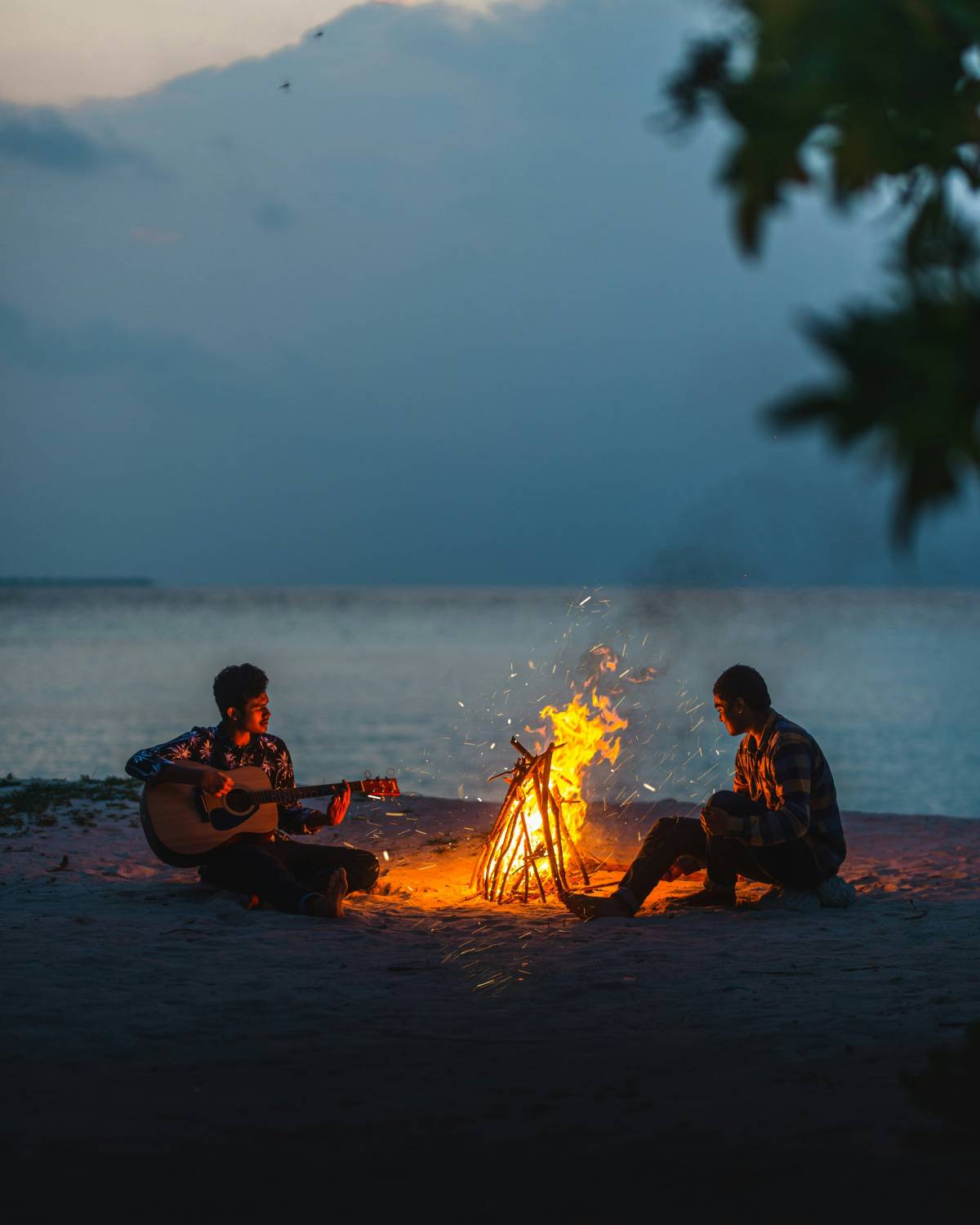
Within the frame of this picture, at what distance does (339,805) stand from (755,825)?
2555 millimetres

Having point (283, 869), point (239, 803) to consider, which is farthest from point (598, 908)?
point (239, 803)

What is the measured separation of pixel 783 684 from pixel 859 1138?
40445 millimetres

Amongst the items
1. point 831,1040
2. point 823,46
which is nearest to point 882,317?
point 823,46

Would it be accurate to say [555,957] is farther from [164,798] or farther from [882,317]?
[882,317]

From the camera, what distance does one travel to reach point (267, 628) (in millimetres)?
82438

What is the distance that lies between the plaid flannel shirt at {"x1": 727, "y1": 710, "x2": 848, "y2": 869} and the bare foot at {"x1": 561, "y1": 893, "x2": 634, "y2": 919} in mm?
777

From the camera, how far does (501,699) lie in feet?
121

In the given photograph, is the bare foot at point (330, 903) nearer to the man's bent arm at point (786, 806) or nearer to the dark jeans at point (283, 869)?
the dark jeans at point (283, 869)

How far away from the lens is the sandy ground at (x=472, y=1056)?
145 inches

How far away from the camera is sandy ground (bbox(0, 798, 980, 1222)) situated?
3.68m

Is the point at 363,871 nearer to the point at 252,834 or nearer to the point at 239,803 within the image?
the point at 252,834

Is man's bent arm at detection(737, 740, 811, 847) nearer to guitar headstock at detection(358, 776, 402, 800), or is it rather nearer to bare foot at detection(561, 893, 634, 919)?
bare foot at detection(561, 893, 634, 919)

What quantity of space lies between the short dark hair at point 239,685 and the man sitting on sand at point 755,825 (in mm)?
2267

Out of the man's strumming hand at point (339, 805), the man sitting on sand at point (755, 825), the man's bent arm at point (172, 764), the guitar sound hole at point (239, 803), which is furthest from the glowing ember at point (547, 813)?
the man's bent arm at point (172, 764)
